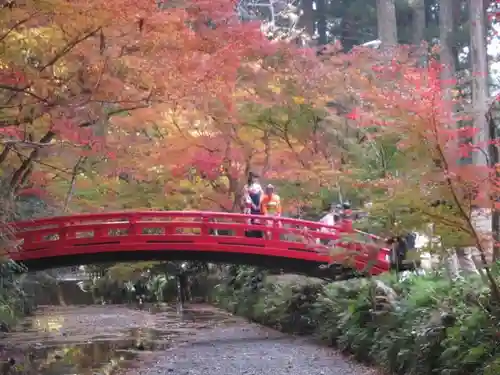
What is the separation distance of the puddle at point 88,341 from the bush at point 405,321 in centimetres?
274

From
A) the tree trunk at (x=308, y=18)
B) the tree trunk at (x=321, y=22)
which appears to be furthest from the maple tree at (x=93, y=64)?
the tree trunk at (x=321, y=22)

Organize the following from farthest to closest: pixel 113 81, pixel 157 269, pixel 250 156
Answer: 1. pixel 157 269
2. pixel 250 156
3. pixel 113 81

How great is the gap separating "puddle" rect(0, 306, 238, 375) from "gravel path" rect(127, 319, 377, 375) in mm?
542

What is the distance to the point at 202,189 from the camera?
1733 cm

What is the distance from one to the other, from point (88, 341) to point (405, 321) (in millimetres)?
7413

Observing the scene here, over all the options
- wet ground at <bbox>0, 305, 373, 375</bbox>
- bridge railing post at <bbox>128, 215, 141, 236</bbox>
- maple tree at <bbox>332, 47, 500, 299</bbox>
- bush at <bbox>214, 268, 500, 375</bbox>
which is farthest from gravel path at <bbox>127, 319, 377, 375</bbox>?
maple tree at <bbox>332, 47, 500, 299</bbox>

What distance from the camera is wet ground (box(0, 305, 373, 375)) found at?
1014cm

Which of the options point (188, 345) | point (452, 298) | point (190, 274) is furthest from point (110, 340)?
point (190, 274)

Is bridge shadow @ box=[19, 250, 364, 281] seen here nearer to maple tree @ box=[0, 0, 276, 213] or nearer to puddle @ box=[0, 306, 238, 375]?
puddle @ box=[0, 306, 238, 375]

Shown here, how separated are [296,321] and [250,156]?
4089mm

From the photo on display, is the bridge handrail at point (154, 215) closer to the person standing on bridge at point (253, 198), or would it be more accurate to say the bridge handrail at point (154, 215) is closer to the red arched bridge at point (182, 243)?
the red arched bridge at point (182, 243)

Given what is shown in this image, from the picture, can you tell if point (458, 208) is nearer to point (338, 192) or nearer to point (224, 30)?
point (224, 30)

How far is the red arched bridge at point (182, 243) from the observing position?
13.8 m

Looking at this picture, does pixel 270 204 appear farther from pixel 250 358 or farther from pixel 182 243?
pixel 250 358
